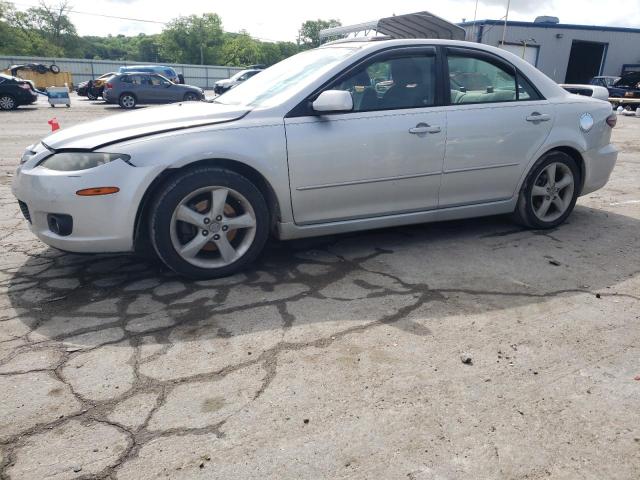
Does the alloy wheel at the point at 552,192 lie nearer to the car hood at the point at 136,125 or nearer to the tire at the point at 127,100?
the car hood at the point at 136,125

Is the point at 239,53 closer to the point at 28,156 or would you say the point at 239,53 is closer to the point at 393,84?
the point at 393,84

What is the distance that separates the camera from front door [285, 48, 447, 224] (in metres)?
3.53

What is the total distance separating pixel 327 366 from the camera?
2.48 m

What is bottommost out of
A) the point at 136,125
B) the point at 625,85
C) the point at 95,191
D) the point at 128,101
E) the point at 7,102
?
the point at 625,85

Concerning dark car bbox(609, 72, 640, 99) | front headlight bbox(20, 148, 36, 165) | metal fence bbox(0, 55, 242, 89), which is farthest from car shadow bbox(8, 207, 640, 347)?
metal fence bbox(0, 55, 242, 89)

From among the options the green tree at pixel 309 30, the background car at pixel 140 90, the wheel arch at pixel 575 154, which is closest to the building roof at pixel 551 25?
the background car at pixel 140 90

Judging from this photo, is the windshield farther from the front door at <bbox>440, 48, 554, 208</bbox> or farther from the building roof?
the building roof

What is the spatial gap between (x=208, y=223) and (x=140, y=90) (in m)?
18.7

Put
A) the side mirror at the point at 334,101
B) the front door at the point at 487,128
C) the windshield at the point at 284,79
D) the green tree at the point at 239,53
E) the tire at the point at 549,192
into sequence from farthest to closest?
the green tree at the point at 239,53 < the tire at the point at 549,192 < the front door at the point at 487,128 < the windshield at the point at 284,79 < the side mirror at the point at 334,101

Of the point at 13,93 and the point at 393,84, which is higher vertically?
the point at 393,84

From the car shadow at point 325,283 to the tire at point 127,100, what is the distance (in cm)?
1793

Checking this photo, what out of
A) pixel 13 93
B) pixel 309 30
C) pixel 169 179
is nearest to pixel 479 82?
pixel 169 179

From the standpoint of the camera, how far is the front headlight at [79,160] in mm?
3154

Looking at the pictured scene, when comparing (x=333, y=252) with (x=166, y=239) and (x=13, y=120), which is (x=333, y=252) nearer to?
(x=166, y=239)
